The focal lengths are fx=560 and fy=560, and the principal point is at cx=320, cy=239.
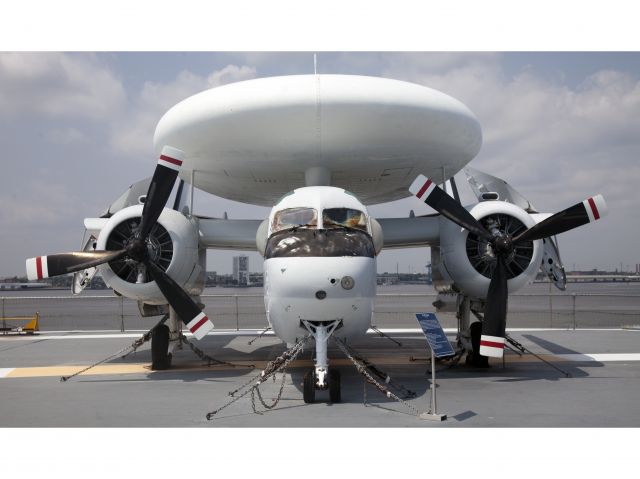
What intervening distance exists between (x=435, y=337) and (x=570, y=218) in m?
5.23

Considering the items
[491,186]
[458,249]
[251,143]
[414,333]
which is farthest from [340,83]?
[414,333]

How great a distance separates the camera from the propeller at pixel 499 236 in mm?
12320

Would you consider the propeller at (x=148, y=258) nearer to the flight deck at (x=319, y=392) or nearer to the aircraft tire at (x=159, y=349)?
the flight deck at (x=319, y=392)

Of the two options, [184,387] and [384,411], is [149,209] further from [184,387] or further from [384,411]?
[384,411]

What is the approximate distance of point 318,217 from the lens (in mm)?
10695

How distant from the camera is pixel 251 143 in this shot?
13070 millimetres

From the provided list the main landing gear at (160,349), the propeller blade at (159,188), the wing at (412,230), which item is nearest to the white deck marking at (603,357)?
the wing at (412,230)

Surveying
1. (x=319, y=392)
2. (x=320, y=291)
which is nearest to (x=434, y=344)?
(x=320, y=291)

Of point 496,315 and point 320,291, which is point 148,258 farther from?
point 496,315

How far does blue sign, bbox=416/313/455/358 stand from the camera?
9.26 metres

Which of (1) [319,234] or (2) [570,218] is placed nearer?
(1) [319,234]

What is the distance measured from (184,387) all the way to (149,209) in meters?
3.96

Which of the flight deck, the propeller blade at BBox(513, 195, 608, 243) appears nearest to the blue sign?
the flight deck

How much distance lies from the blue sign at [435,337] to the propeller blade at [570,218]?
3.96 meters
